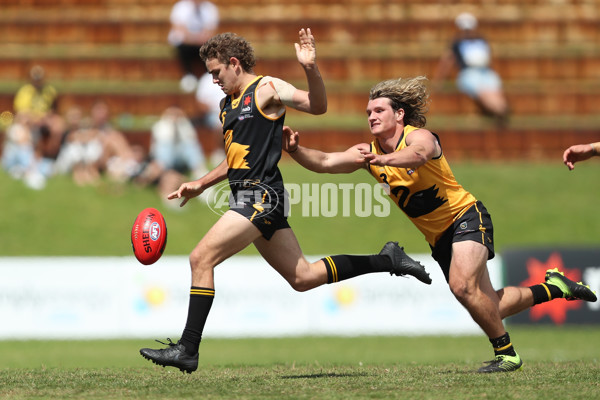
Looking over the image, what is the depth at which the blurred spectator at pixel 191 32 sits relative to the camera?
1823 cm

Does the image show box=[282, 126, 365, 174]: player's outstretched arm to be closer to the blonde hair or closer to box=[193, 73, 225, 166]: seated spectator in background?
the blonde hair

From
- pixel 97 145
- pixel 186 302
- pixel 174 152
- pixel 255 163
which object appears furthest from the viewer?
pixel 97 145

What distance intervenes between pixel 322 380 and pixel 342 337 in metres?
6.96

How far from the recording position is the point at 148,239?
6.90 m

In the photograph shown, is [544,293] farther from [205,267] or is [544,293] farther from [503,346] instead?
[205,267]

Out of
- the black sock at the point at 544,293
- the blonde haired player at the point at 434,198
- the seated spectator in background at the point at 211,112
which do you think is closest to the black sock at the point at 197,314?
the blonde haired player at the point at 434,198

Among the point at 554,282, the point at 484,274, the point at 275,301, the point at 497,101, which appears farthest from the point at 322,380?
the point at 497,101

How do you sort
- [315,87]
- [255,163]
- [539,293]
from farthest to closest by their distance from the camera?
1. [539,293]
2. [255,163]
3. [315,87]

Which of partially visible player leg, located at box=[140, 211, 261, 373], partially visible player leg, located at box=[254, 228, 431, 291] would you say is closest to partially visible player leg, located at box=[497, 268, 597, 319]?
partially visible player leg, located at box=[254, 228, 431, 291]

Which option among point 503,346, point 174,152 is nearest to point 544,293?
point 503,346

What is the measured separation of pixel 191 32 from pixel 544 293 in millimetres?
12201

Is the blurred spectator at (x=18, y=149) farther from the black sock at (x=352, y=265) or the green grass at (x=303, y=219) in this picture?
the black sock at (x=352, y=265)

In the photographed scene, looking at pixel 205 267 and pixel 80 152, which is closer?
pixel 205 267

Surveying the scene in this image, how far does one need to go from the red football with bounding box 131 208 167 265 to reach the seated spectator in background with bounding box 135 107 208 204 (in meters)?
9.27
